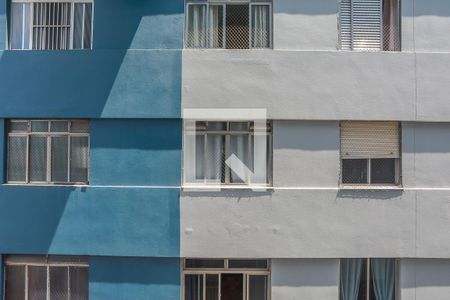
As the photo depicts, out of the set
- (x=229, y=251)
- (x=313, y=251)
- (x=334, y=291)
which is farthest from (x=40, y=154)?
(x=334, y=291)

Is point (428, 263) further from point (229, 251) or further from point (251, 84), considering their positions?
point (251, 84)

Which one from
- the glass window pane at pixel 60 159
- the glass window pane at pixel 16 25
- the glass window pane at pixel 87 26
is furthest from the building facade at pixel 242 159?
the glass window pane at pixel 16 25

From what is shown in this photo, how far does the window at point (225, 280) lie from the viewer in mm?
7250

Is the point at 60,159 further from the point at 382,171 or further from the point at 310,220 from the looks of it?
the point at 382,171

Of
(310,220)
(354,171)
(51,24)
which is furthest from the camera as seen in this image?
(51,24)

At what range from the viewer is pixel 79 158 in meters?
7.34

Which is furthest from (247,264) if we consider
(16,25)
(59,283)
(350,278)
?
(16,25)

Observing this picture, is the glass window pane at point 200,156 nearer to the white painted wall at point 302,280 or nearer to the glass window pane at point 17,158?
the white painted wall at point 302,280

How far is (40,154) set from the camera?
7.38m

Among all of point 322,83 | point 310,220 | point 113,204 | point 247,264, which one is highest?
point 322,83

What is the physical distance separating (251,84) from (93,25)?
292 cm

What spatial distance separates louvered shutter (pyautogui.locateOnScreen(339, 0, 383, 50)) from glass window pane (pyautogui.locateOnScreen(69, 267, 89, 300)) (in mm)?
6005

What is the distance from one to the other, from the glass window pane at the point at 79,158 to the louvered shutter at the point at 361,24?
484 cm

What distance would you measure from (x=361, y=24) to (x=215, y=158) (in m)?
3.48
